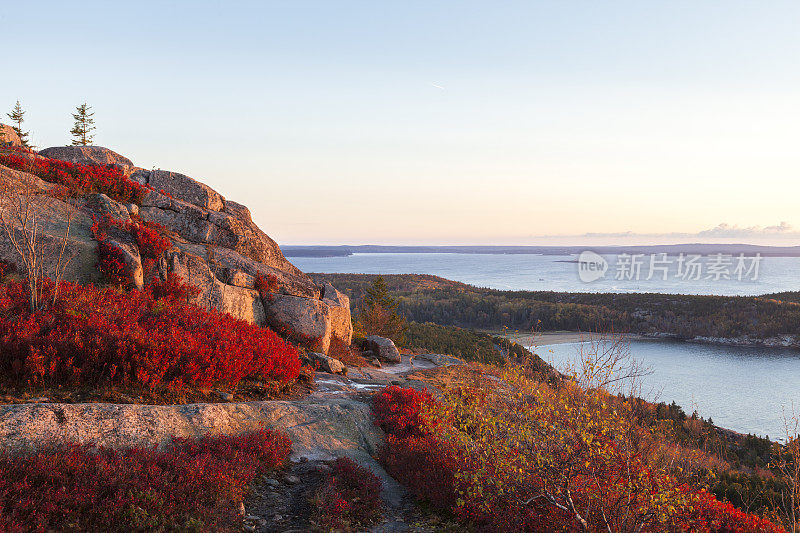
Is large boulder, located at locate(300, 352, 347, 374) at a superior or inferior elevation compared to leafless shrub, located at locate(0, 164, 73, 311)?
inferior

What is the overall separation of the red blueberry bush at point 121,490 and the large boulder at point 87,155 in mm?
17811

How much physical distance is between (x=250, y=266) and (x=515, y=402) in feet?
42.6

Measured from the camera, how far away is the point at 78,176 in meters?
16.2

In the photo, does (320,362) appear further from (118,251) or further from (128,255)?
(118,251)

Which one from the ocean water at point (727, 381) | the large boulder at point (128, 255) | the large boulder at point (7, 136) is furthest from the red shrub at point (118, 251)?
the ocean water at point (727, 381)

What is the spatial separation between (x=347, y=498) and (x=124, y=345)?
5.34 m

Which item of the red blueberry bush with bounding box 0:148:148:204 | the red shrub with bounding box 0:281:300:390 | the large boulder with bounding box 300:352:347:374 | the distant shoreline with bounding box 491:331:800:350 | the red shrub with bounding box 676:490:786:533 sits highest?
the red blueberry bush with bounding box 0:148:148:204

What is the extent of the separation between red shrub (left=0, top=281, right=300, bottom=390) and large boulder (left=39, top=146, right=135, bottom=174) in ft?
38.2

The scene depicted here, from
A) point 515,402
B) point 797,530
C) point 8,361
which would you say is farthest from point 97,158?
point 797,530

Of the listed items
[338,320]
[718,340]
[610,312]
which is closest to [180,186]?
[338,320]

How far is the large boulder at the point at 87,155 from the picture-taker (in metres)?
20.4

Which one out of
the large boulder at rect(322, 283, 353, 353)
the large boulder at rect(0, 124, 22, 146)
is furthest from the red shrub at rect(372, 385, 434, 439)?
the large boulder at rect(0, 124, 22, 146)

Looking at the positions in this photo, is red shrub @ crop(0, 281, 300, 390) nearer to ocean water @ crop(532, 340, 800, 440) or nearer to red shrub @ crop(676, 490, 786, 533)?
red shrub @ crop(676, 490, 786, 533)

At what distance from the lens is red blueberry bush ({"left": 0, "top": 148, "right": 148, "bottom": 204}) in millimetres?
15539
